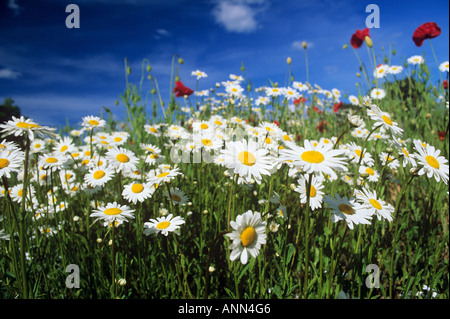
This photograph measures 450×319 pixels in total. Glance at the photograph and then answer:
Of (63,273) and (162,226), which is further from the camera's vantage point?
(63,273)

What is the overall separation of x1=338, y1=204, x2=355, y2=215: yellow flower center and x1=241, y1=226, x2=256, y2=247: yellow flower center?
0.43 meters

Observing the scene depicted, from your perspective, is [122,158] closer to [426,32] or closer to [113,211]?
[113,211]

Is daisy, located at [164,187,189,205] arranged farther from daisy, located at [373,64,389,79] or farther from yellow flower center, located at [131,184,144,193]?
daisy, located at [373,64,389,79]

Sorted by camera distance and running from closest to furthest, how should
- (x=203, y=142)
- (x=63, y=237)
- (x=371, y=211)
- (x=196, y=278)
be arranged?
1. (x=371, y=211)
2. (x=196, y=278)
3. (x=63, y=237)
4. (x=203, y=142)

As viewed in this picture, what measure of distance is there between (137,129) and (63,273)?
1881 mm

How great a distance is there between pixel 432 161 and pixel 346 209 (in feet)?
1.54

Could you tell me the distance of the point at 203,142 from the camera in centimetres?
157

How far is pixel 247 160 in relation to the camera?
92 cm

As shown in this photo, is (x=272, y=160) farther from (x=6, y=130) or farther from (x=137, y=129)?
(x=137, y=129)

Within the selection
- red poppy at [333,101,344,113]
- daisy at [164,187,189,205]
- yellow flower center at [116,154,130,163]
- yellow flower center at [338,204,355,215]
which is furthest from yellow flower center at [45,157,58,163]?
red poppy at [333,101,344,113]

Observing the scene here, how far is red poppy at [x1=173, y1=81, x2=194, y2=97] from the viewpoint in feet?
9.34

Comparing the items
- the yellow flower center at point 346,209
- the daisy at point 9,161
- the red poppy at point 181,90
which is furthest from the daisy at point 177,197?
the red poppy at point 181,90

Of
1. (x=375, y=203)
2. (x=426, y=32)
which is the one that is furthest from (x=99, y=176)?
(x=426, y=32)

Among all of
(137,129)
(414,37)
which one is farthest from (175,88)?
(414,37)
